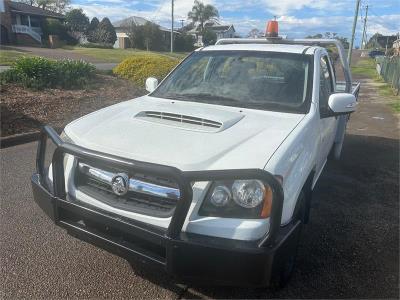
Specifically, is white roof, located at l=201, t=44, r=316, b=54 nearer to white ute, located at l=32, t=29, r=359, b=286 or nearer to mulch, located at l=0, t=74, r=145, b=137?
white ute, located at l=32, t=29, r=359, b=286

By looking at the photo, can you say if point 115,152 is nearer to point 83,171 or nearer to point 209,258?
point 83,171

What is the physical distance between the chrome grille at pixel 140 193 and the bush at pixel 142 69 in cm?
978

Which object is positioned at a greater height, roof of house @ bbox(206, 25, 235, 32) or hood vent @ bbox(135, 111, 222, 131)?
roof of house @ bbox(206, 25, 235, 32)

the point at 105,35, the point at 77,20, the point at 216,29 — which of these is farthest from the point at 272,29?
the point at 216,29

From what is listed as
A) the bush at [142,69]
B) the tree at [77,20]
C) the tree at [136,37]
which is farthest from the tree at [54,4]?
the bush at [142,69]

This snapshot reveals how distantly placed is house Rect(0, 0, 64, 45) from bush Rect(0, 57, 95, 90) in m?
34.6

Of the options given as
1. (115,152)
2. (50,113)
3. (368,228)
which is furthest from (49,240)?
(50,113)

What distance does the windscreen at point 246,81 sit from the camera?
358 centimetres

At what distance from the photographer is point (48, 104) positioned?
27.5ft

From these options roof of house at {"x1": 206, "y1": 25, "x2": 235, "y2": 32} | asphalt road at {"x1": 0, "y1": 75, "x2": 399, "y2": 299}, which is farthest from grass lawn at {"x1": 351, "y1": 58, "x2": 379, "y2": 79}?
roof of house at {"x1": 206, "y1": 25, "x2": 235, "y2": 32}

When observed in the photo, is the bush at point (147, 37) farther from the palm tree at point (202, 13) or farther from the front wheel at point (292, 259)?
the front wheel at point (292, 259)

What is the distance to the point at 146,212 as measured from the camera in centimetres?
244

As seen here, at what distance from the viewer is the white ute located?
2236mm

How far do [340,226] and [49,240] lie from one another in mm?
2858
